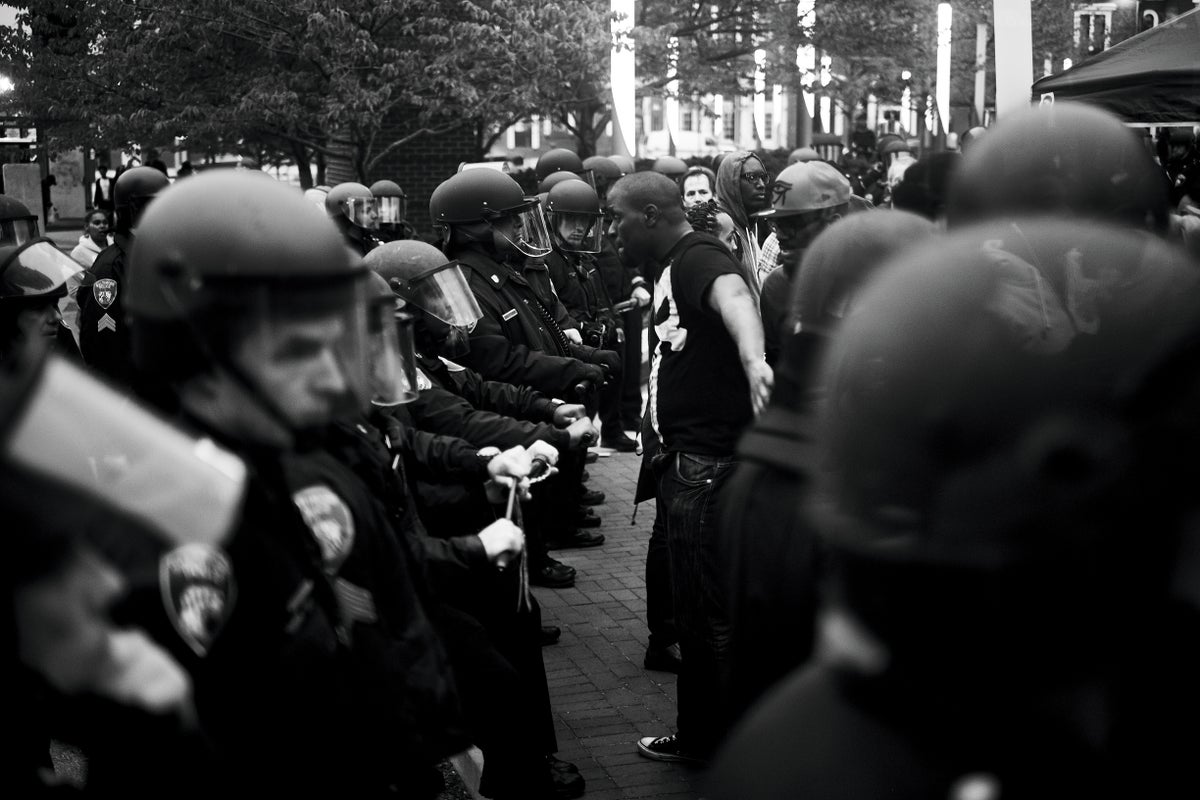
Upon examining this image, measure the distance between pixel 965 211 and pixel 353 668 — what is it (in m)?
1.59

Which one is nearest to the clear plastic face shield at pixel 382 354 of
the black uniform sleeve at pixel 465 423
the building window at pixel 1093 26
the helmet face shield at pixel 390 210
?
the black uniform sleeve at pixel 465 423

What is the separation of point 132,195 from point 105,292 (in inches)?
36.6

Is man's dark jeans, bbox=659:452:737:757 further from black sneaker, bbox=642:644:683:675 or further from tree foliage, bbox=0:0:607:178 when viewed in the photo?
tree foliage, bbox=0:0:607:178

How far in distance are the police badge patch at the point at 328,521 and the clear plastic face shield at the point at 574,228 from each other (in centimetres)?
694

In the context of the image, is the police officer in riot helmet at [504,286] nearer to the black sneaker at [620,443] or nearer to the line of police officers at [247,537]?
the line of police officers at [247,537]

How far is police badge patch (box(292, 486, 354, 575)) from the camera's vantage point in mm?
2299

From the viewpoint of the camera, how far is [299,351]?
219 cm

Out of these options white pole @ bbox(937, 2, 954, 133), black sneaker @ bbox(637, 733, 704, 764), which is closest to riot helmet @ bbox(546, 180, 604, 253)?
black sneaker @ bbox(637, 733, 704, 764)

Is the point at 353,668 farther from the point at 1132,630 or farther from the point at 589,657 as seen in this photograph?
the point at 589,657

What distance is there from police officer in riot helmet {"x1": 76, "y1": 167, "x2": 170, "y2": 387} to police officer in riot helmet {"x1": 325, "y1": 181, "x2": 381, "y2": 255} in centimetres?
169

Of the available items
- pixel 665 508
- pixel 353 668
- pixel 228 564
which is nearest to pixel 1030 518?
pixel 228 564

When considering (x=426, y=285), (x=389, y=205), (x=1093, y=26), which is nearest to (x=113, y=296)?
(x=426, y=285)

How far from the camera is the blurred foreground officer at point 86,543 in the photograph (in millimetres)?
1464

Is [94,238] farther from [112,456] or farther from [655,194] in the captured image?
[112,456]
